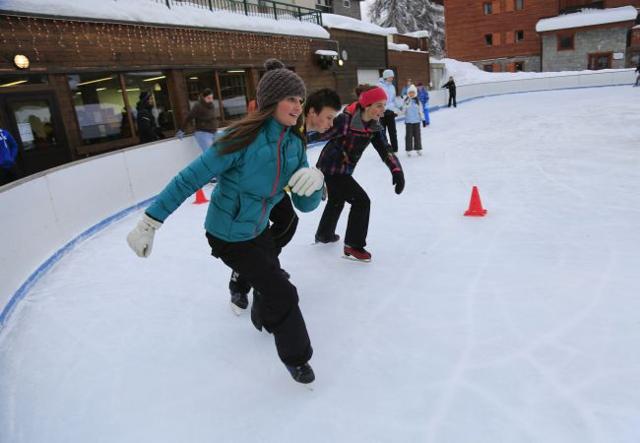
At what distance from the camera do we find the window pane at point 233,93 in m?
11.5

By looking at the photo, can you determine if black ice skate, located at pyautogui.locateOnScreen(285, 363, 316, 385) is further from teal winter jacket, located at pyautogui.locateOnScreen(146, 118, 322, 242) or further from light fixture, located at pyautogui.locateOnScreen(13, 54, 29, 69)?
light fixture, located at pyautogui.locateOnScreen(13, 54, 29, 69)

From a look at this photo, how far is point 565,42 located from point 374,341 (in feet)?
107

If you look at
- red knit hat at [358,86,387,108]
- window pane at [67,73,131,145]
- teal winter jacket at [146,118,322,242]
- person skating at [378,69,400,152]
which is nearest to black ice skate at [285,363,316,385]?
teal winter jacket at [146,118,322,242]

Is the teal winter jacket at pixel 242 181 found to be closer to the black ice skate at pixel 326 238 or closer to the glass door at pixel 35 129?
the black ice skate at pixel 326 238

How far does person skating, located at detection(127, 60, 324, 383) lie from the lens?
69.9 inches

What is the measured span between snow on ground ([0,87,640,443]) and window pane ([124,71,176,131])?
5.45 m

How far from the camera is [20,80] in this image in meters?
6.83

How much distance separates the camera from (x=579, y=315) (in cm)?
245

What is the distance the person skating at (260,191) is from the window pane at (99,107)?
7.26 meters

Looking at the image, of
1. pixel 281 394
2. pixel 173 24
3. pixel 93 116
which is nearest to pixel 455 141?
pixel 173 24

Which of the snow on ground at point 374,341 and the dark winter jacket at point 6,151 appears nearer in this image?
the snow on ground at point 374,341

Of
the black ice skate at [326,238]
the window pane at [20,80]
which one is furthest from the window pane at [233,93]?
the black ice skate at [326,238]

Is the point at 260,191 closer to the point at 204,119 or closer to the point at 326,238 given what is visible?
the point at 326,238

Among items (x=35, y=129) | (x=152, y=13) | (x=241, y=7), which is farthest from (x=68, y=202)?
(x=241, y=7)
